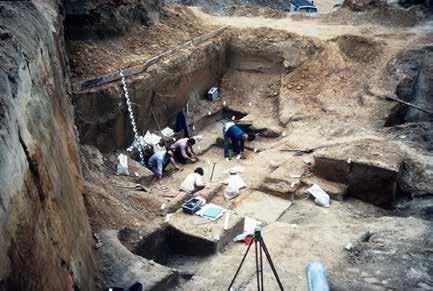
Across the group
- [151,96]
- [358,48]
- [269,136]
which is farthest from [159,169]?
[358,48]

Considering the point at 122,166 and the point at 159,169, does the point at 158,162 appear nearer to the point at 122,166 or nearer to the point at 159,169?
the point at 159,169

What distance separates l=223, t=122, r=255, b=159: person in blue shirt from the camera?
1181cm

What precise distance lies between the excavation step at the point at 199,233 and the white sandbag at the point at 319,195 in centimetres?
182

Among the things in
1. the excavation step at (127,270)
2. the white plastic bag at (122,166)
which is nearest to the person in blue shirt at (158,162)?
the white plastic bag at (122,166)

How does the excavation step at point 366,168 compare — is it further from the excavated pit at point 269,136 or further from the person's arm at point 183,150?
the person's arm at point 183,150

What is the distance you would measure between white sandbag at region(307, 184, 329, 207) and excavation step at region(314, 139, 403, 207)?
562 millimetres

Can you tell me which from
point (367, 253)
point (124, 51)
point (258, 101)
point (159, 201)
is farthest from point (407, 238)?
point (124, 51)

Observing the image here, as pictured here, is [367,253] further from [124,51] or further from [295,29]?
[295,29]

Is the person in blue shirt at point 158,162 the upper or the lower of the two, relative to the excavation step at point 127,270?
lower

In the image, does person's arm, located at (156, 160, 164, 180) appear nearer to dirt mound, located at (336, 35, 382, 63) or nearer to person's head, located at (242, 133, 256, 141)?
person's head, located at (242, 133, 256, 141)

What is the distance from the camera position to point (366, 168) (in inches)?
378

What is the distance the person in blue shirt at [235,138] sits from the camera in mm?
11812

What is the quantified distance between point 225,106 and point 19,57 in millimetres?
9309

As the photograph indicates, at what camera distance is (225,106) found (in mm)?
13977
